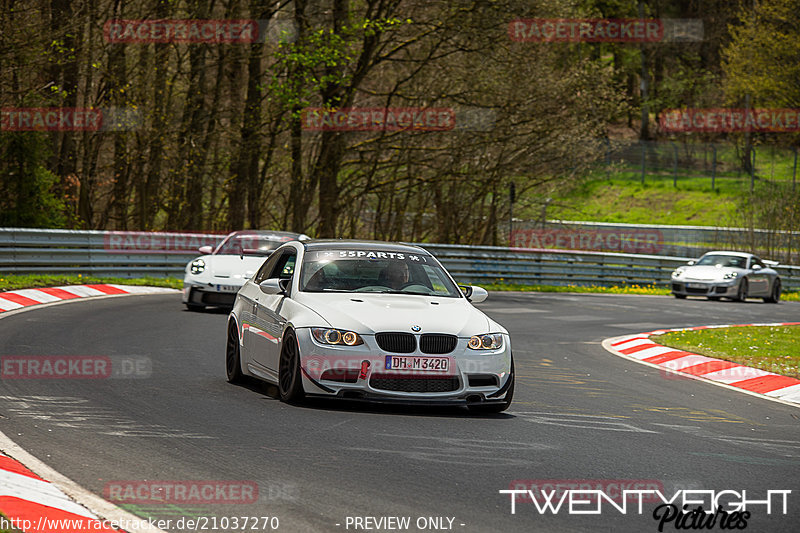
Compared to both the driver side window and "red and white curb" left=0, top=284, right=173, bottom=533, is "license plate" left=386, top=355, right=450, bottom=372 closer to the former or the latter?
the driver side window

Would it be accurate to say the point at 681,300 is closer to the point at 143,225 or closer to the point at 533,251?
the point at 533,251

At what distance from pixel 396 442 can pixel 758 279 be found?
83.5ft

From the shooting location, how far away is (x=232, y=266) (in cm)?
1950

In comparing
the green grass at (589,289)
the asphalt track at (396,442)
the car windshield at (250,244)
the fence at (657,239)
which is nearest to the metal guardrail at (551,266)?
the green grass at (589,289)

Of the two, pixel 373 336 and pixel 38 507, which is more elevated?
pixel 373 336

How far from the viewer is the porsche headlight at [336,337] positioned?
9.12 m

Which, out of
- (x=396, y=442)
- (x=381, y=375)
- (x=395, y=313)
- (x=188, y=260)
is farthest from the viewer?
(x=188, y=260)

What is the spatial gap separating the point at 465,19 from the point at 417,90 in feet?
15.3

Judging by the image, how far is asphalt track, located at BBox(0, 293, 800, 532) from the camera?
6.11 meters

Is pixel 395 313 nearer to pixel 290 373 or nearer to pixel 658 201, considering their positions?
pixel 290 373

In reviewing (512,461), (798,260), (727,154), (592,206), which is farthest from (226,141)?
(727,154)

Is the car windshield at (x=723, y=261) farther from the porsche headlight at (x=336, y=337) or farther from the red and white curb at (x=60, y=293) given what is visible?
the porsche headlight at (x=336, y=337)

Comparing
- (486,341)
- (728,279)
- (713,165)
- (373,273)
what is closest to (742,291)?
(728,279)

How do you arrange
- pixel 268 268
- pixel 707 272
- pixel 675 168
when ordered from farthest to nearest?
pixel 675 168, pixel 707 272, pixel 268 268
